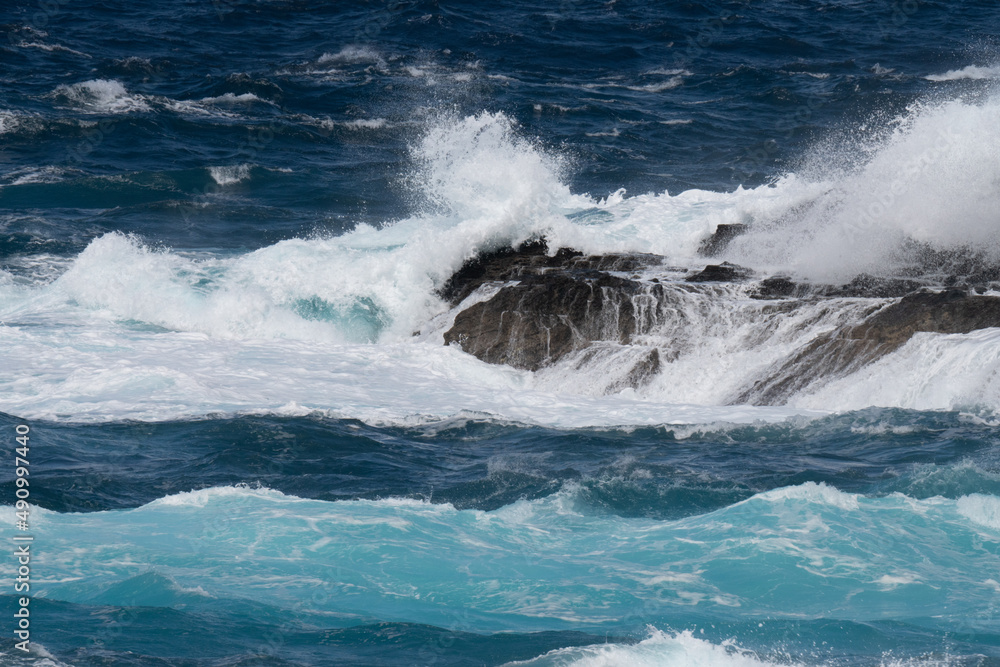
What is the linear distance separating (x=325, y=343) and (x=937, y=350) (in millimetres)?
6839

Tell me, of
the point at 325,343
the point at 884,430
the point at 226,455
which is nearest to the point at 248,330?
the point at 325,343

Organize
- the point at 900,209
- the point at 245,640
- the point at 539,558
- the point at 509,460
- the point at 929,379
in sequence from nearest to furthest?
the point at 245,640
the point at 539,558
the point at 509,460
the point at 929,379
the point at 900,209

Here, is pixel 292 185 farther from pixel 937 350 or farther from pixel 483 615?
pixel 483 615

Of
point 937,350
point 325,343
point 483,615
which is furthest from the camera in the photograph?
point 325,343

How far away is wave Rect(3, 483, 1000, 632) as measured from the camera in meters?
5.92

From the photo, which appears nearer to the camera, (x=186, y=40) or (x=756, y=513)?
(x=756, y=513)

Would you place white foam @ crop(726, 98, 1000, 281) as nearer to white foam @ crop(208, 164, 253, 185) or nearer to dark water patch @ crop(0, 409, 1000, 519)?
dark water patch @ crop(0, 409, 1000, 519)

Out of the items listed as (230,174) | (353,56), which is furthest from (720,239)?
(353,56)

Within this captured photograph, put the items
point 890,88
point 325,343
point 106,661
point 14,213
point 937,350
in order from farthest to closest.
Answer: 1. point 890,88
2. point 14,213
3. point 325,343
4. point 937,350
5. point 106,661

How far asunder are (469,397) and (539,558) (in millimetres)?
3881

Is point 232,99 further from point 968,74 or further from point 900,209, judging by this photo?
point 968,74

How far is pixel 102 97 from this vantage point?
23.4 meters

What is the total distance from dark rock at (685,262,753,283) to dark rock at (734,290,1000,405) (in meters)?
1.94

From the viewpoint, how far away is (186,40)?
2847 centimetres
